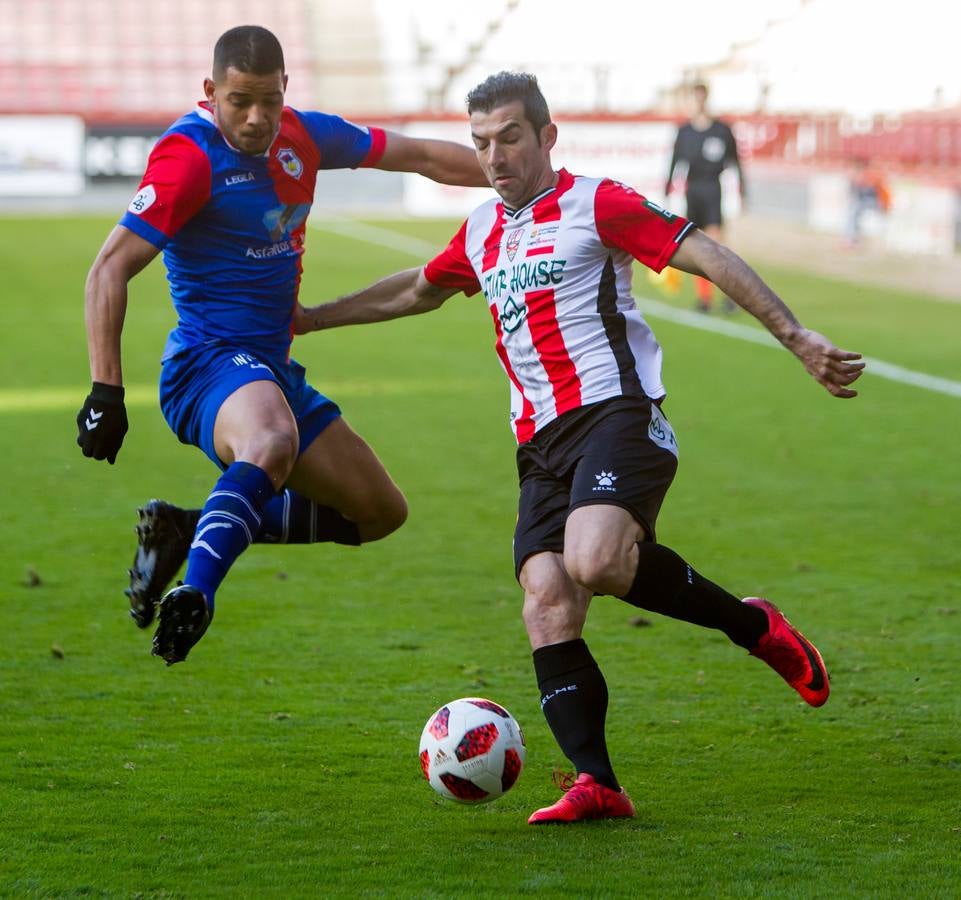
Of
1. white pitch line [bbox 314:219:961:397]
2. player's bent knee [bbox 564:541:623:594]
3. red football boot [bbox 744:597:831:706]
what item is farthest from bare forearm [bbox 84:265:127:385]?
white pitch line [bbox 314:219:961:397]

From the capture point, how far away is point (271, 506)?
19.2 feet

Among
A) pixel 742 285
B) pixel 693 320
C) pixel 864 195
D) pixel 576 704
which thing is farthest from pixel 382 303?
pixel 864 195

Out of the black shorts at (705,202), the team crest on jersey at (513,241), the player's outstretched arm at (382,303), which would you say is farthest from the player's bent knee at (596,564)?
the black shorts at (705,202)

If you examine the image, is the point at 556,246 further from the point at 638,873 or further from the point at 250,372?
the point at 638,873

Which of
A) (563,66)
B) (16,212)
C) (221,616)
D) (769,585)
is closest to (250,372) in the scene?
(221,616)

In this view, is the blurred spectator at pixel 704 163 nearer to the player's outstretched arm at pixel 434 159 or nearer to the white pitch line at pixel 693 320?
the white pitch line at pixel 693 320

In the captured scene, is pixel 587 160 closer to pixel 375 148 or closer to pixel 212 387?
pixel 375 148

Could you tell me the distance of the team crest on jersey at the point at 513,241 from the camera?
482 cm

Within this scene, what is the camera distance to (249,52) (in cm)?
492

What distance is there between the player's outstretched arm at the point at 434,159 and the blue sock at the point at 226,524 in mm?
1542

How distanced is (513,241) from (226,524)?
3.74ft

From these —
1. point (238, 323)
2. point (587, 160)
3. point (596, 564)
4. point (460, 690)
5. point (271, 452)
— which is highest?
point (238, 323)

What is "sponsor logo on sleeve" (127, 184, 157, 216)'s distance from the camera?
498cm

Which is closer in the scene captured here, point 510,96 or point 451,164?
point 510,96
